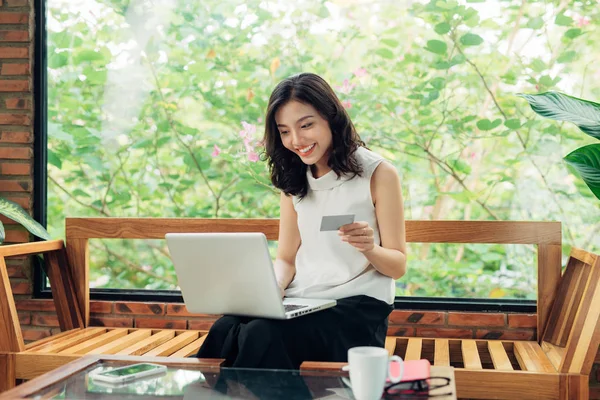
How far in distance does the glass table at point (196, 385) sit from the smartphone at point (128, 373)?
12mm

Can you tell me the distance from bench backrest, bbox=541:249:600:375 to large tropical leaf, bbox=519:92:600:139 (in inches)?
16.1

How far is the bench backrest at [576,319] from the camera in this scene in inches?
82.2

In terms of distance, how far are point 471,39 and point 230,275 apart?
1.57 metres

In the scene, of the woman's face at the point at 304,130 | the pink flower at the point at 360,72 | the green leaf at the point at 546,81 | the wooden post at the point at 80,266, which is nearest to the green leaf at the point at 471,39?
the green leaf at the point at 546,81

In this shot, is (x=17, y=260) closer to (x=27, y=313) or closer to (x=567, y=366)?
(x=27, y=313)

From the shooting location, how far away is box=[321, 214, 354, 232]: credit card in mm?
1839

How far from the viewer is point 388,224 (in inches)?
86.6

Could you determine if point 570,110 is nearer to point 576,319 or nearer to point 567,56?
point 576,319

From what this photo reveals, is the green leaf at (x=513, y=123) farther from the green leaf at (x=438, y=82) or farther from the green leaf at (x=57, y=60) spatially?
the green leaf at (x=57, y=60)

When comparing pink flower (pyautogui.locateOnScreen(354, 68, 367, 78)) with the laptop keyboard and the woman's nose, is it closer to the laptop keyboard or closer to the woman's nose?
the woman's nose

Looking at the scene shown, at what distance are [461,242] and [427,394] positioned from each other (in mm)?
1290

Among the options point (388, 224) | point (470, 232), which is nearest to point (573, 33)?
point (470, 232)

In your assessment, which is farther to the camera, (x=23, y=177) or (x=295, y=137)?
(x=23, y=177)

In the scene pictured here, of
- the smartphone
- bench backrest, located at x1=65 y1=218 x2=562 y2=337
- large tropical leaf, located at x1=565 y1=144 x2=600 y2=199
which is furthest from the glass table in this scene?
bench backrest, located at x1=65 y1=218 x2=562 y2=337
